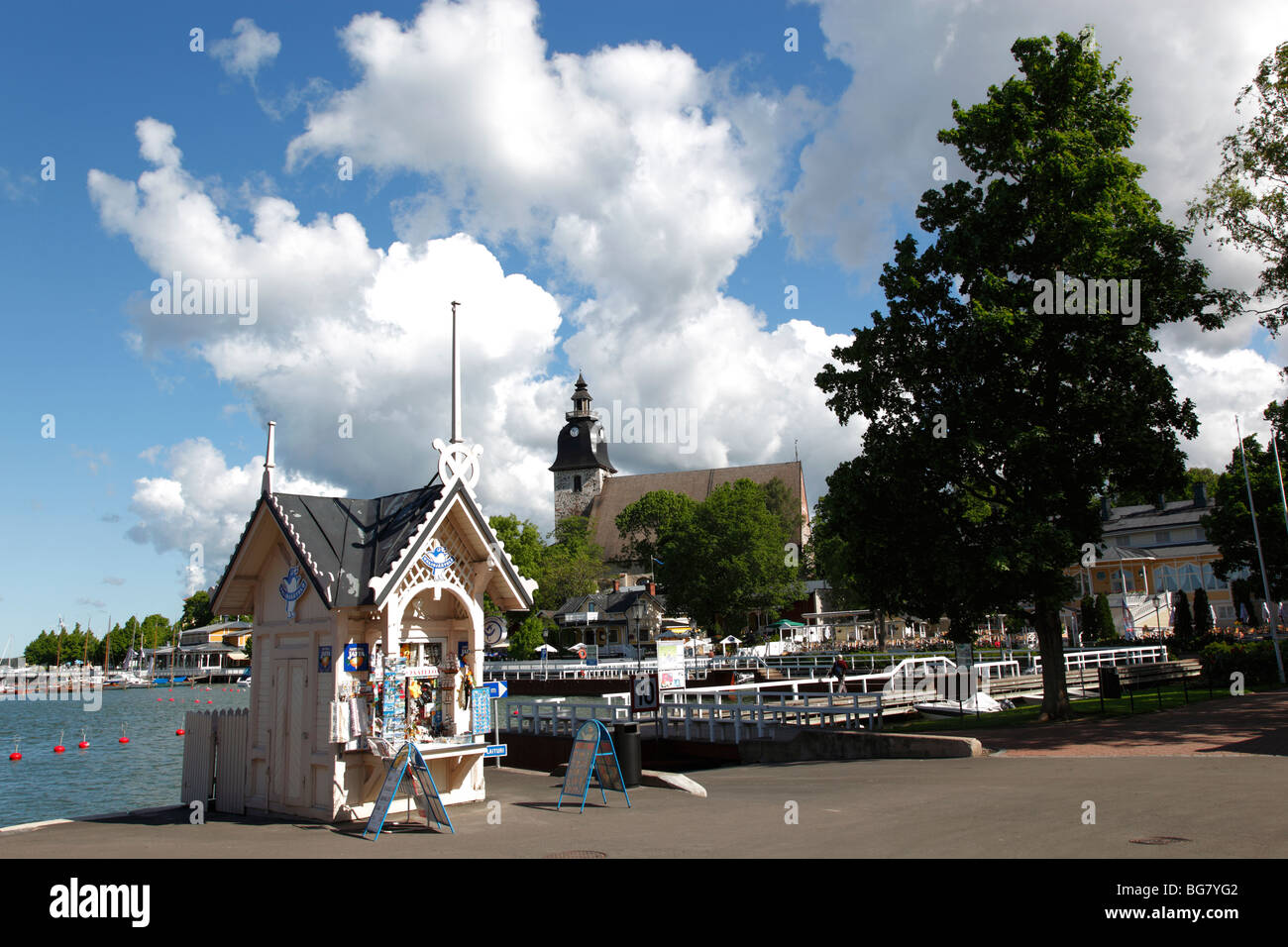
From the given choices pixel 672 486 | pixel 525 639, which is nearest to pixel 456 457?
pixel 525 639

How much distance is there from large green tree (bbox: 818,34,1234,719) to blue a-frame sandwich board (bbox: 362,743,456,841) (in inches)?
586

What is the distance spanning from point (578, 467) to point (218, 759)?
13171 cm

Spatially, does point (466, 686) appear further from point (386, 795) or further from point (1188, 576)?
point (1188, 576)

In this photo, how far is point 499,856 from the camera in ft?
32.7

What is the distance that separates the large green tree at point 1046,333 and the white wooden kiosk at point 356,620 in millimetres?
12710

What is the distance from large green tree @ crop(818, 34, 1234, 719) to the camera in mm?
22203

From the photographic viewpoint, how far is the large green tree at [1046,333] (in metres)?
22.2

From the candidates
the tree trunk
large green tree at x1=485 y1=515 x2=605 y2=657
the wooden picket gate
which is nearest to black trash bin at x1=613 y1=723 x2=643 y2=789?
the wooden picket gate

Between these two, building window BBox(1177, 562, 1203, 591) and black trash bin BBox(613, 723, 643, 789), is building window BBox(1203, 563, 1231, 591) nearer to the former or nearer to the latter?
building window BBox(1177, 562, 1203, 591)

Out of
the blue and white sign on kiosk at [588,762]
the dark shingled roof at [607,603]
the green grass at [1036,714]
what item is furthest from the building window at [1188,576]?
the blue and white sign on kiosk at [588,762]

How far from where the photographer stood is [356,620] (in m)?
13.4
